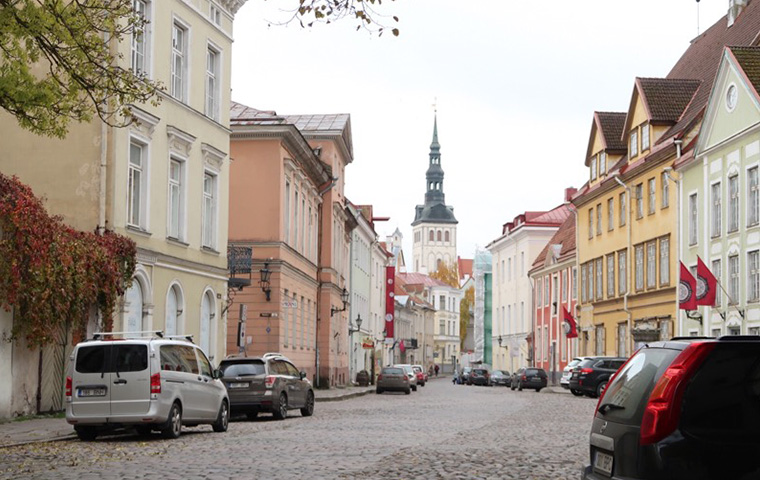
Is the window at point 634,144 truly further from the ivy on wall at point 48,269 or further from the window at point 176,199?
the ivy on wall at point 48,269

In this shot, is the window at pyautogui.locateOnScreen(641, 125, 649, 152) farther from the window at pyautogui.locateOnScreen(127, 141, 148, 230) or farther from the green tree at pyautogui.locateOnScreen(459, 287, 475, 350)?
the green tree at pyautogui.locateOnScreen(459, 287, 475, 350)

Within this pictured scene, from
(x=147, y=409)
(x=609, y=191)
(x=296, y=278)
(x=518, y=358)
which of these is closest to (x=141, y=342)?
(x=147, y=409)

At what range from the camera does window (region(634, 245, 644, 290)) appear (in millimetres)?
53938

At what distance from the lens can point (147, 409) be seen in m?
19.9

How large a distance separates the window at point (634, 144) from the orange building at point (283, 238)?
14.5 metres

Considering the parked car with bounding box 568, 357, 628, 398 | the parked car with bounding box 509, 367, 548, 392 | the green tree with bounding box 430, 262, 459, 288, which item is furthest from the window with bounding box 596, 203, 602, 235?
the green tree with bounding box 430, 262, 459, 288

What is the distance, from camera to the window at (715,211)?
43.8 meters

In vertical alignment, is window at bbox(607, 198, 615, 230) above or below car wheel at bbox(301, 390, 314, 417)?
above

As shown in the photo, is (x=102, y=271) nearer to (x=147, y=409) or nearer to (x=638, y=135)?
(x=147, y=409)

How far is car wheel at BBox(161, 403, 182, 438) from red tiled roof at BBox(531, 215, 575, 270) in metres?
52.6

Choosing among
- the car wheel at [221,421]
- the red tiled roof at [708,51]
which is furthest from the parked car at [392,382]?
the car wheel at [221,421]

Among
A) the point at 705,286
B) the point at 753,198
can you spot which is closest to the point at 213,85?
the point at 705,286

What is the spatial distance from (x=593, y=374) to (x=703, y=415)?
3952cm

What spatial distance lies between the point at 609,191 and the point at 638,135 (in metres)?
5.54
